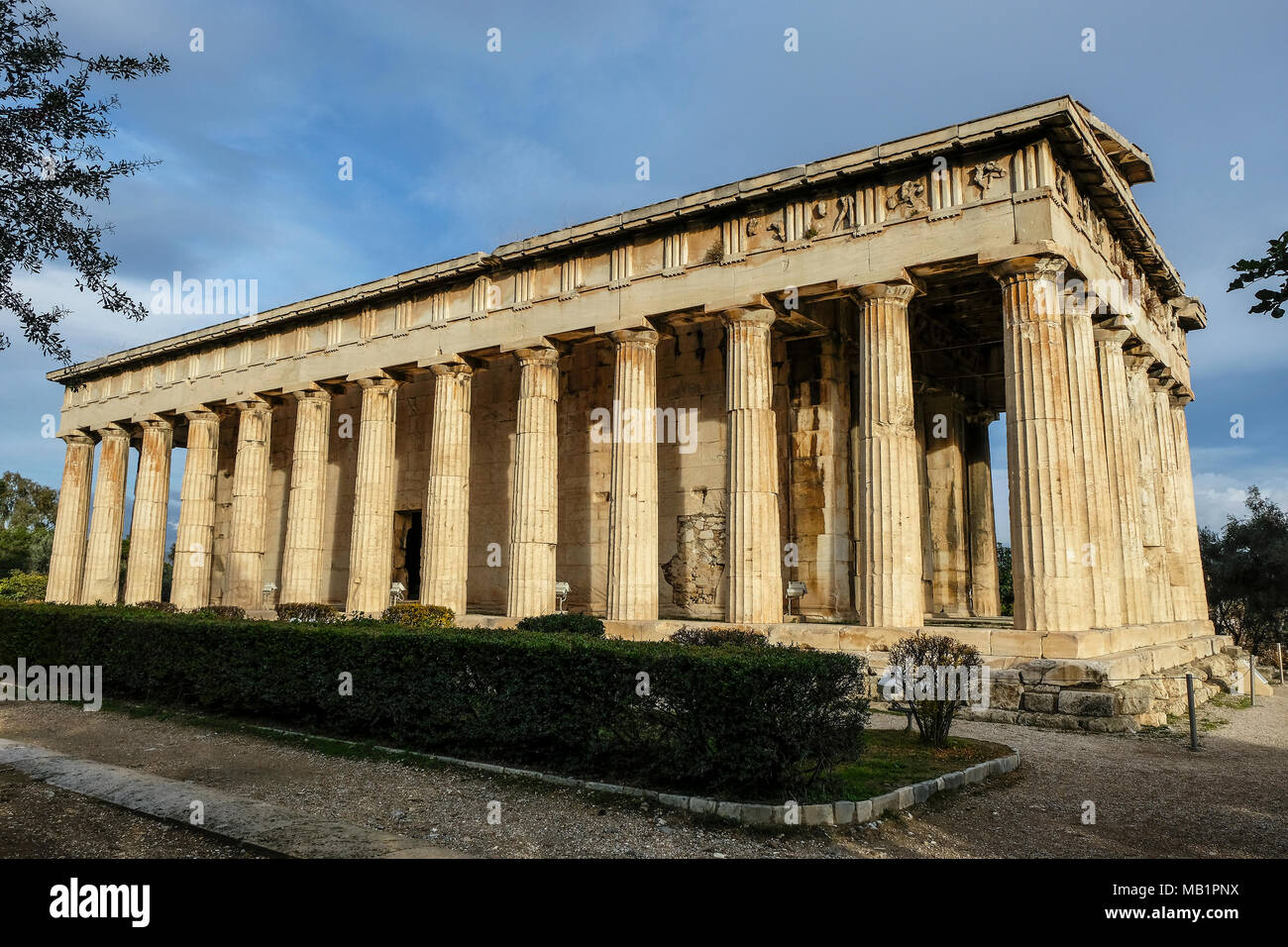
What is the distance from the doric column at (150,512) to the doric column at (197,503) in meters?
1.72

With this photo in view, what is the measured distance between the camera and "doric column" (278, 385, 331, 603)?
24.1 metres

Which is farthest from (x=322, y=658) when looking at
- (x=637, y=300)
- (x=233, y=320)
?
(x=233, y=320)

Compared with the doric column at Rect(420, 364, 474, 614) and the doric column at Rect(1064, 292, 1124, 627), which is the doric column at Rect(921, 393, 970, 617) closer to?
the doric column at Rect(1064, 292, 1124, 627)

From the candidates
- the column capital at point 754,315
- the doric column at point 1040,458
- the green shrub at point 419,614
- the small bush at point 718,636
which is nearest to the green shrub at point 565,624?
the small bush at point 718,636

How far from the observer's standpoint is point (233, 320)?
2675 centimetres

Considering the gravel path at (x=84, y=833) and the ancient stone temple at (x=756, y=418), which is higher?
the ancient stone temple at (x=756, y=418)

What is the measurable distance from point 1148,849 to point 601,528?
1742 cm

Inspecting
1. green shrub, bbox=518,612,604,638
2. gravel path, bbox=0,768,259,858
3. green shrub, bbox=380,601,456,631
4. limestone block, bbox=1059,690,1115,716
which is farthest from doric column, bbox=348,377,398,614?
limestone block, bbox=1059,690,1115,716

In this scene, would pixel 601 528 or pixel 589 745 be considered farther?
pixel 601 528

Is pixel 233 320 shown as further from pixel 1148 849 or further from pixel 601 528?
pixel 1148 849

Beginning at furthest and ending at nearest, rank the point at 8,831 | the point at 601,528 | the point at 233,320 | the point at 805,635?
the point at 233,320 < the point at 601,528 < the point at 805,635 < the point at 8,831

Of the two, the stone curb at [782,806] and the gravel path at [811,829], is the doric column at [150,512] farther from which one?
the stone curb at [782,806]

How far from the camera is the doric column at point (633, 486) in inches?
714

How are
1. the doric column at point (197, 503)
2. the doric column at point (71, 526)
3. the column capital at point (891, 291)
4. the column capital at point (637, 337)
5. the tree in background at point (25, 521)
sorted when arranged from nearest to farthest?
the column capital at point (891, 291) < the column capital at point (637, 337) < the doric column at point (197, 503) < the doric column at point (71, 526) < the tree in background at point (25, 521)
